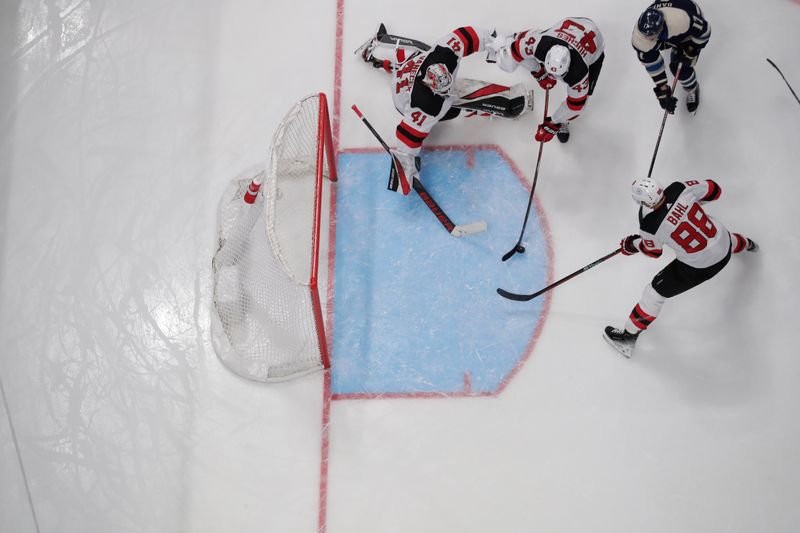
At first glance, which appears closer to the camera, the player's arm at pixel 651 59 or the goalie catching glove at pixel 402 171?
the player's arm at pixel 651 59

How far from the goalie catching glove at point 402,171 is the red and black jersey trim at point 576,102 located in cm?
96

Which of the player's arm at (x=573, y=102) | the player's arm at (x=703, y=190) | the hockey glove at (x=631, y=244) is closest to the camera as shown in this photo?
the player's arm at (x=703, y=190)

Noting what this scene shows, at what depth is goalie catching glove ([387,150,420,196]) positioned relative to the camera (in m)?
4.49

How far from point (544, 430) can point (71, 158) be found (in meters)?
3.49

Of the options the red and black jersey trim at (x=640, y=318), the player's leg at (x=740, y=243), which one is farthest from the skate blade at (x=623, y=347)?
the player's leg at (x=740, y=243)

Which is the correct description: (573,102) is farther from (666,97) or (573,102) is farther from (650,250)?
(650,250)

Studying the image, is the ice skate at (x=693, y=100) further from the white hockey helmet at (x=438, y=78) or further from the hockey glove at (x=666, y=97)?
the white hockey helmet at (x=438, y=78)

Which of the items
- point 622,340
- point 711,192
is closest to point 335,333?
point 622,340

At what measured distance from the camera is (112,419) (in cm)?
441

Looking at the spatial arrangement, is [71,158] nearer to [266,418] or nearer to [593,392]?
[266,418]

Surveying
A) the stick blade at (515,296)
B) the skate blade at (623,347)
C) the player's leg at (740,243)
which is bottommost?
the skate blade at (623,347)

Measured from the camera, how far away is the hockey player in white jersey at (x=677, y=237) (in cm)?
374

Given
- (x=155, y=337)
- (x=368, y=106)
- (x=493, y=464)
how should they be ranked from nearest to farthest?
(x=493, y=464), (x=155, y=337), (x=368, y=106)

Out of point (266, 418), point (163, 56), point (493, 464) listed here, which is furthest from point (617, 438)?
point (163, 56)
